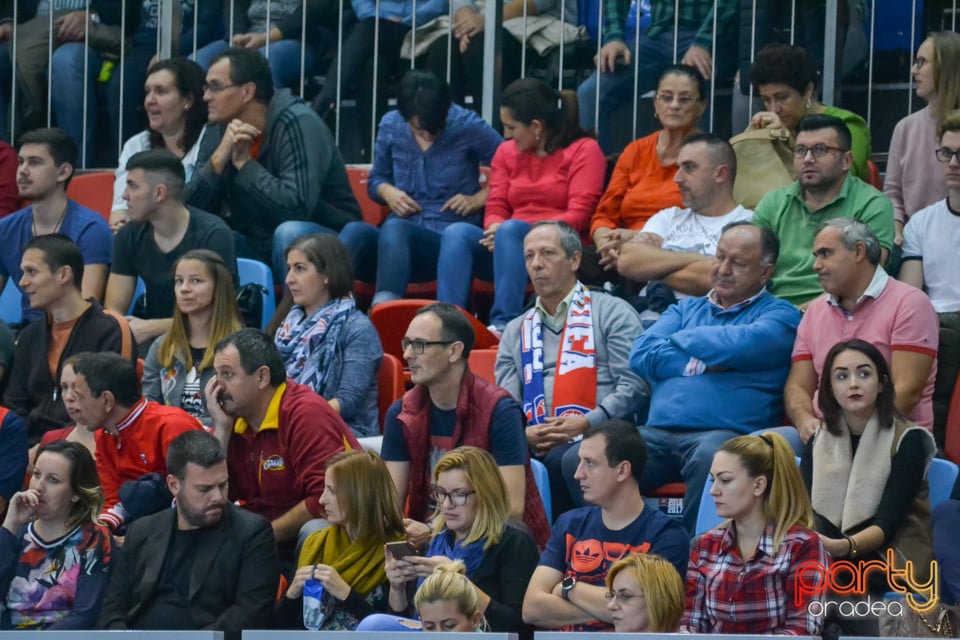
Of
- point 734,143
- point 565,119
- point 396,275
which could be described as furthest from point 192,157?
point 734,143

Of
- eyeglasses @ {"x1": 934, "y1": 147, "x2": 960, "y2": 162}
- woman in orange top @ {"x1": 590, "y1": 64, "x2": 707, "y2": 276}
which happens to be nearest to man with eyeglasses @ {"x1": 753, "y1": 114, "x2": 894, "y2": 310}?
eyeglasses @ {"x1": 934, "y1": 147, "x2": 960, "y2": 162}

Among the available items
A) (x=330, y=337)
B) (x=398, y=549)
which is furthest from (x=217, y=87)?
(x=398, y=549)

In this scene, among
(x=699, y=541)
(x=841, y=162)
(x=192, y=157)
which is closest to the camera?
(x=699, y=541)

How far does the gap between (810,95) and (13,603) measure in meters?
4.01

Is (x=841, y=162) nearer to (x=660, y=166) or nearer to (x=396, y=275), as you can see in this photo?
(x=660, y=166)

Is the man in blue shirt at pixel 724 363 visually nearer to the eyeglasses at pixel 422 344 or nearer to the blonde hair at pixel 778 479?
the eyeglasses at pixel 422 344

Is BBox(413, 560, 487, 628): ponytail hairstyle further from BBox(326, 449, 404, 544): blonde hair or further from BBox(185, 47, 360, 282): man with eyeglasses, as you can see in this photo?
BBox(185, 47, 360, 282): man with eyeglasses

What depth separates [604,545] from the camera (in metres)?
5.66

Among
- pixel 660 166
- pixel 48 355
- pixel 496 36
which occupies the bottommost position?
pixel 48 355

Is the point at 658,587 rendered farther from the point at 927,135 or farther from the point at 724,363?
the point at 927,135

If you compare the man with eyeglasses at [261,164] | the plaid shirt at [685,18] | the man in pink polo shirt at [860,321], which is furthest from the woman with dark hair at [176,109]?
the man in pink polo shirt at [860,321]

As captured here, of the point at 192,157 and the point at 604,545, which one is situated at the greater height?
the point at 192,157

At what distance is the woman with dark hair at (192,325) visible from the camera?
23.3 ft

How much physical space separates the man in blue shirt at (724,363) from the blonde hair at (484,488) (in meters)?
0.92
